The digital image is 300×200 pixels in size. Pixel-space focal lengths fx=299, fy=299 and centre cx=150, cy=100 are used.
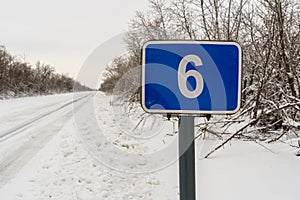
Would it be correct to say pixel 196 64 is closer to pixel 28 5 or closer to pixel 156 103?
pixel 156 103

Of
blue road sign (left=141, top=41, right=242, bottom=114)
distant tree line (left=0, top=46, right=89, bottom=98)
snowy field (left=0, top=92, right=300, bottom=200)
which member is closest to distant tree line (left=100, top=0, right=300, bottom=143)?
snowy field (left=0, top=92, right=300, bottom=200)

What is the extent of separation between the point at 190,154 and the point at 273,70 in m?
4.73

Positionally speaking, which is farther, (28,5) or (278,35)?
(28,5)

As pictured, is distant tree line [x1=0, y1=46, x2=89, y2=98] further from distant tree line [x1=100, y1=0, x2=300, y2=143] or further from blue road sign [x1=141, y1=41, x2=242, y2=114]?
blue road sign [x1=141, y1=41, x2=242, y2=114]

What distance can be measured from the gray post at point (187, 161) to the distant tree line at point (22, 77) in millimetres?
34531

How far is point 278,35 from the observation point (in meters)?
4.79

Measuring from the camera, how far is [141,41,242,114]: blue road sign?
1056 mm

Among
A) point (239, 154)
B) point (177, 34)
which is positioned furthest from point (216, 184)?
point (177, 34)

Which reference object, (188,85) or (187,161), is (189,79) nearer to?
(188,85)

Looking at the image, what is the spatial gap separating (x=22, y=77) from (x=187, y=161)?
4086cm

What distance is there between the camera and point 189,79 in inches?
41.7

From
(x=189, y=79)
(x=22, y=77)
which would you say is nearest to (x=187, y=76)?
(x=189, y=79)

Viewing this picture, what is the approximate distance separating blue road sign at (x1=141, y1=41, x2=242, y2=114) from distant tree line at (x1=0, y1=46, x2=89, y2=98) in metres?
34.5

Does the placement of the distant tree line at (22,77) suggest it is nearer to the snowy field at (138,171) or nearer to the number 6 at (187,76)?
the snowy field at (138,171)
